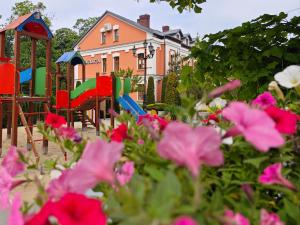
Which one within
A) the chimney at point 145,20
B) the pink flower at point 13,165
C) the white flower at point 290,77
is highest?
the chimney at point 145,20

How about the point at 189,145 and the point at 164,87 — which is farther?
the point at 164,87

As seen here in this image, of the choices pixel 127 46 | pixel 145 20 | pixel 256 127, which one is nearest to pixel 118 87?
pixel 256 127

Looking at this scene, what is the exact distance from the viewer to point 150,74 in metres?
28.8

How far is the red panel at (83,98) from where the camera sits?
35.8ft

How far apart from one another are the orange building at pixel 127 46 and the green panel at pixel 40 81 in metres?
21.1

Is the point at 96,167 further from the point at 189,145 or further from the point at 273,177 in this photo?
the point at 273,177

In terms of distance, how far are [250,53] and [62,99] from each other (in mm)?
9161

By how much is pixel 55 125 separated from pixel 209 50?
2118mm

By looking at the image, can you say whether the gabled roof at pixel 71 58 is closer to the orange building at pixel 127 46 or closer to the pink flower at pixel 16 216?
the pink flower at pixel 16 216

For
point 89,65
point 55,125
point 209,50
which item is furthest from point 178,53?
point 55,125

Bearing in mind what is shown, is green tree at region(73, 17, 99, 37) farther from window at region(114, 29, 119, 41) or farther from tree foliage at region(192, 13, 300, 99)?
tree foliage at region(192, 13, 300, 99)

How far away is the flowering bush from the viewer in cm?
42

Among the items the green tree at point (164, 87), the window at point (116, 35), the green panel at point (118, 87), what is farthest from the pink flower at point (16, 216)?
the window at point (116, 35)

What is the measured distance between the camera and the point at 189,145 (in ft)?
1.55
